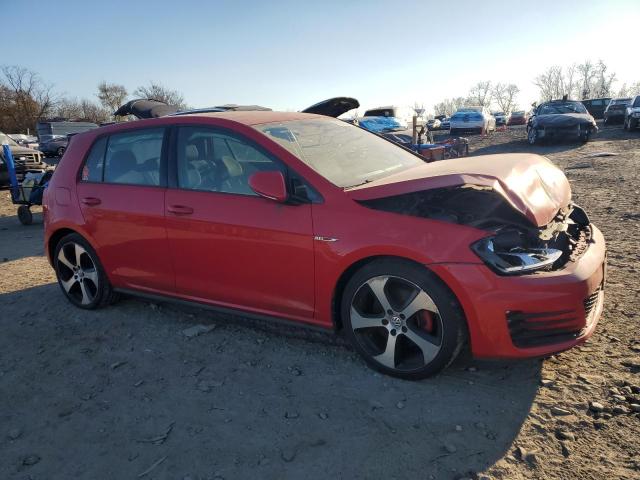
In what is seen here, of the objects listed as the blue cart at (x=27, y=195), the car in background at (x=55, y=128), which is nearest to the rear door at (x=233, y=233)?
the blue cart at (x=27, y=195)

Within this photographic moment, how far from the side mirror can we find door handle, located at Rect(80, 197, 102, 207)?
5.86ft

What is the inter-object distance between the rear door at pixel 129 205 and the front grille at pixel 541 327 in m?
2.51

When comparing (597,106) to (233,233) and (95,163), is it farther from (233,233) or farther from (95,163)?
(233,233)

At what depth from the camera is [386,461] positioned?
2242 millimetres

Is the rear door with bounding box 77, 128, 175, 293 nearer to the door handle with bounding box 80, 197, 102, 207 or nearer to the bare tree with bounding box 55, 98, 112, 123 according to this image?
the door handle with bounding box 80, 197, 102, 207

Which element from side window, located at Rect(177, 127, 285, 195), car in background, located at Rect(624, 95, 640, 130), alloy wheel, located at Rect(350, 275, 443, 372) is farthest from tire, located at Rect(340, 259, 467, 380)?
car in background, located at Rect(624, 95, 640, 130)

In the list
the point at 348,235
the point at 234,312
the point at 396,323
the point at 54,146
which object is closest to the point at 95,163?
the point at 234,312

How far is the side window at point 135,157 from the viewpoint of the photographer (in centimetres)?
374

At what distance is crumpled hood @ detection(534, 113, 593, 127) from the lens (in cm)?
1563

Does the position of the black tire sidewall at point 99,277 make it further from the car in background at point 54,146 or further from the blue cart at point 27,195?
the car in background at point 54,146

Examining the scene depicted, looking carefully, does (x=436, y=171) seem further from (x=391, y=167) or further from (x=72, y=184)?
(x=72, y=184)

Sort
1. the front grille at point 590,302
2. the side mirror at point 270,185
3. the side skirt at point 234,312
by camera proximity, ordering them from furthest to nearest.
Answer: the side skirt at point 234,312 < the side mirror at point 270,185 < the front grille at point 590,302

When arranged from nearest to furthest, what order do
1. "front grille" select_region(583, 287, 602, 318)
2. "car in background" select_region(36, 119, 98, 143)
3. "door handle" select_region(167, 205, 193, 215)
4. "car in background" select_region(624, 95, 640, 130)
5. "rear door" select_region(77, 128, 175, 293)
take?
"front grille" select_region(583, 287, 602, 318) → "door handle" select_region(167, 205, 193, 215) → "rear door" select_region(77, 128, 175, 293) → "car in background" select_region(624, 95, 640, 130) → "car in background" select_region(36, 119, 98, 143)

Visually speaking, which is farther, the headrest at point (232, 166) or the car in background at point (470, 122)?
the car in background at point (470, 122)
